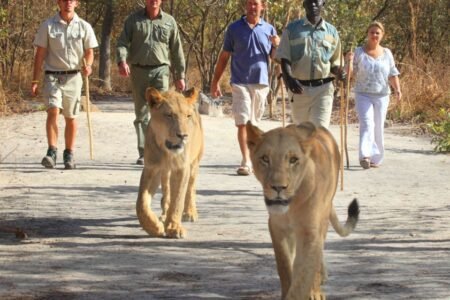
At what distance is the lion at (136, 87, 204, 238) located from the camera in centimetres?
750

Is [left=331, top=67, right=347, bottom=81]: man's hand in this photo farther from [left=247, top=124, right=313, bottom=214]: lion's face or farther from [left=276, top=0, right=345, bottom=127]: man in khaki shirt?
[left=247, top=124, right=313, bottom=214]: lion's face

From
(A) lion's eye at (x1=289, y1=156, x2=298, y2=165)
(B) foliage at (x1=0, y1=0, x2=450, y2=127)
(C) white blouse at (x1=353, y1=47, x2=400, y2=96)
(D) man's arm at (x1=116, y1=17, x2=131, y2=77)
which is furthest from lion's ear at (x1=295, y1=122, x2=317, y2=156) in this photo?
(B) foliage at (x1=0, y1=0, x2=450, y2=127)

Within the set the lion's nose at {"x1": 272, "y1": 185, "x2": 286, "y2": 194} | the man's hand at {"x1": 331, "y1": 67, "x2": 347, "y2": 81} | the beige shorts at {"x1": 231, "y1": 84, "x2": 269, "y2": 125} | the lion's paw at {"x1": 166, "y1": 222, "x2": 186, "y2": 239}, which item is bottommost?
the lion's paw at {"x1": 166, "y1": 222, "x2": 186, "y2": 239}

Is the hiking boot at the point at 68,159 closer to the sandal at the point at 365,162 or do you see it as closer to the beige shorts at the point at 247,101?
the beige shorts at the point at 247,101

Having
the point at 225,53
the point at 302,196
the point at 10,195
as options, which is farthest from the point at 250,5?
the point at 302,196

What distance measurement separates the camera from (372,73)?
12.2m

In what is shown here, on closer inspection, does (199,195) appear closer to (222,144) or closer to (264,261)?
(264,261)

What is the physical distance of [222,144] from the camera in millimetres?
14289

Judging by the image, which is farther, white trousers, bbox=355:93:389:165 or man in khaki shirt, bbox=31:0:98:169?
white trousers, bbox=355:93:389:165

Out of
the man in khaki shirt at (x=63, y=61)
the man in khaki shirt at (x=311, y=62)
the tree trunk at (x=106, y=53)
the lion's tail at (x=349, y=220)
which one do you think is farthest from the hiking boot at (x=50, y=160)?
the tree trunk at (x=106, y=53)

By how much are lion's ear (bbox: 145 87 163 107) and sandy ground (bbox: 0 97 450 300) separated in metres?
1.00

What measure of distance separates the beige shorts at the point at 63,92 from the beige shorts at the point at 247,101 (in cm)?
178

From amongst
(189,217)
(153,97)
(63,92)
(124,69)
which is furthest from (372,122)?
(153,97)

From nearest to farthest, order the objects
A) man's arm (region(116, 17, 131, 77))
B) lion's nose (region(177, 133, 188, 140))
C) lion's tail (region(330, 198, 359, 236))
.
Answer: lion's tail (region(330, 198, 359, 236)) < lion's nose (region(177, 133, 188, 140)) < man's arm (region(116, 17, 131, 77))
